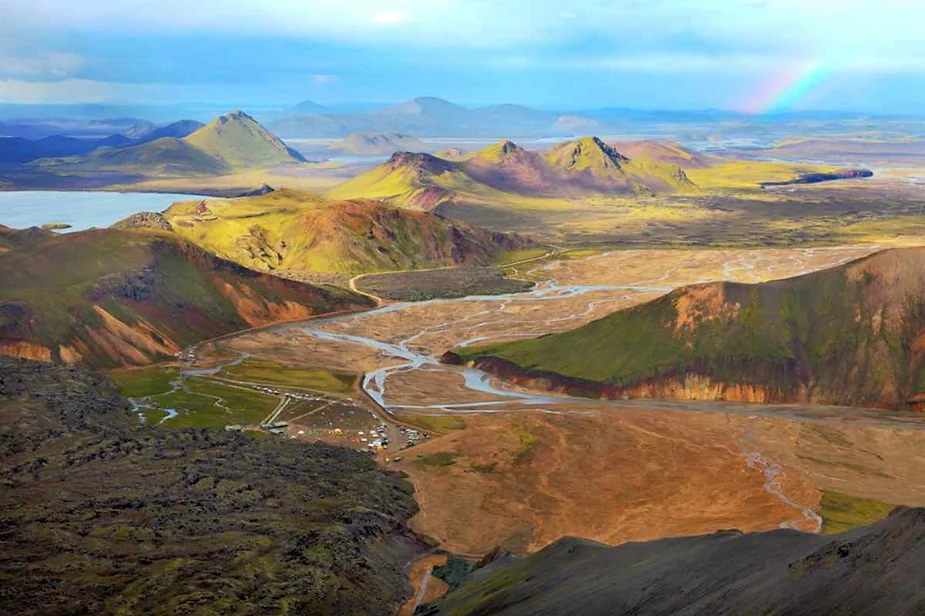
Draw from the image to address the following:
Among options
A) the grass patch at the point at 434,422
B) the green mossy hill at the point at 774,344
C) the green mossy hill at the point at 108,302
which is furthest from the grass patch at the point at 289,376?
the green mossy hill at the point at 774,344

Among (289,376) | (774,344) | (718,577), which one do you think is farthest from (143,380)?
(718,577)

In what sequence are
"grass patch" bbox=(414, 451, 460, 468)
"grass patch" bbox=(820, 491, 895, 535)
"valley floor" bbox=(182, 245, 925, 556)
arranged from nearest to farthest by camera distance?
"grass patch" bbox=(820, 491, 895, 535)
"valley floor" bbox=(182, 245, 925, 556)
"grass patch" bbox=(414, 451, 460, 468)

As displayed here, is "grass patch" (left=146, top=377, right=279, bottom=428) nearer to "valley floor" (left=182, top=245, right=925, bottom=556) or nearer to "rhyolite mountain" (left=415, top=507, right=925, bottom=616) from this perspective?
Answer: "valley floor" (left=182, top=245, right=925, bottom=556)

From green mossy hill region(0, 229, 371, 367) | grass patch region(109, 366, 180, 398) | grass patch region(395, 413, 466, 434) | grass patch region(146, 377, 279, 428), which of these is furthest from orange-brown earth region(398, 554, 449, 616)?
green mossy hill region(0, 229, 371, 367)

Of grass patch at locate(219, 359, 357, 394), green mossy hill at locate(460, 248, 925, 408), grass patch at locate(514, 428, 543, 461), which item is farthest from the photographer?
grass patch at locate(219, 359, 357, 394)

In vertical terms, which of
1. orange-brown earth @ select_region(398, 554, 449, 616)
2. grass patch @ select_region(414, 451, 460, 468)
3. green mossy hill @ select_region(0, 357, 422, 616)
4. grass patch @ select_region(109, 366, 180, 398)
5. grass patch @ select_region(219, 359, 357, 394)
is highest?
green mossy hill @ select_region(0, 357, 422, 616)

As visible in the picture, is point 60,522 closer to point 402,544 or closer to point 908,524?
point 402,544
